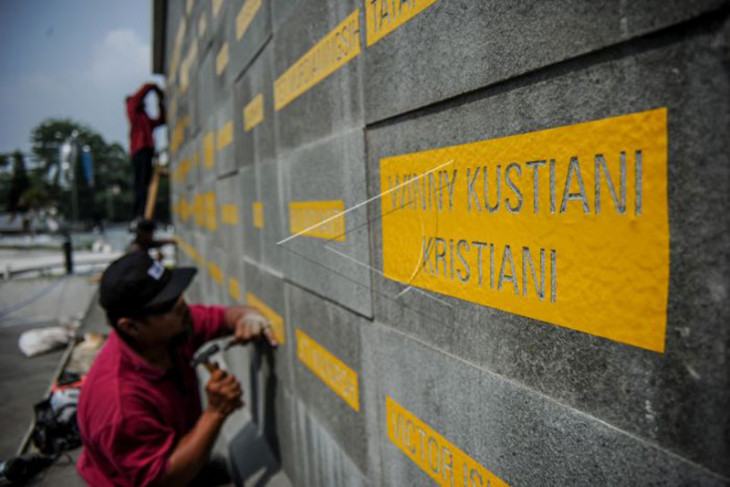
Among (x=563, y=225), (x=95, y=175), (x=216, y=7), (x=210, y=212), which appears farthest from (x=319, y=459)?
(x=95, y=175)

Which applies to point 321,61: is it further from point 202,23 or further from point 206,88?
point 202,23

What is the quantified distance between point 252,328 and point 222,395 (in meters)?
0.74

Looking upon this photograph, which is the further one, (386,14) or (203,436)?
(203,436)

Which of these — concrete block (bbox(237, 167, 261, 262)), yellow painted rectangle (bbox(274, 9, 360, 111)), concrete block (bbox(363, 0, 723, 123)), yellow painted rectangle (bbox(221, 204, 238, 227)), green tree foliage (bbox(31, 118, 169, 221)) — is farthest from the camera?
green tree foliage (bbox(31, 118, 169, 221))

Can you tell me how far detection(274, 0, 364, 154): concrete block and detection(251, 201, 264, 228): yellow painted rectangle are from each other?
65 centimetres

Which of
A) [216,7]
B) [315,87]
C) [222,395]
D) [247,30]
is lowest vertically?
[222,395]

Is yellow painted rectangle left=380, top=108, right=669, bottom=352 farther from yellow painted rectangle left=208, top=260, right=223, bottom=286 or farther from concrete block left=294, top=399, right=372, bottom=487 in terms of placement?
yellow painted rectangle left=208, top=260, right=223, bottom=286

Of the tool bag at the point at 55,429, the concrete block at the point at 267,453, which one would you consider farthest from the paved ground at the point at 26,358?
the concrete block at the point at 267,453

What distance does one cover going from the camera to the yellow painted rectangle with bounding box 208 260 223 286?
5759mm

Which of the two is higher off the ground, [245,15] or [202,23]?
[202,23]

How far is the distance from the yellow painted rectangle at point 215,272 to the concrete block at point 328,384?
2.76 m

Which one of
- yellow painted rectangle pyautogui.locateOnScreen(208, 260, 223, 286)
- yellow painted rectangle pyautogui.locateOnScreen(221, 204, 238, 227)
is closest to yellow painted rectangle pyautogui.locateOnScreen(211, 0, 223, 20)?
yellow painted rectangle pyautogui.locateOnScreen(221, 204, 238, 227)

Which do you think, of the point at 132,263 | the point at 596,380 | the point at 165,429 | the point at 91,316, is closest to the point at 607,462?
the point at 596,380

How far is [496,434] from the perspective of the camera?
1.42 m
